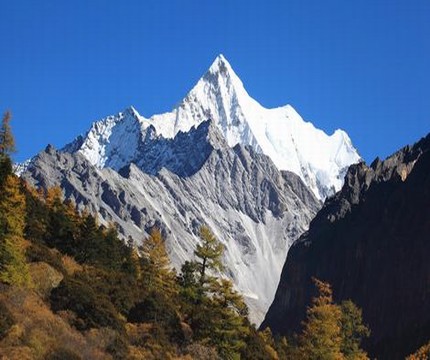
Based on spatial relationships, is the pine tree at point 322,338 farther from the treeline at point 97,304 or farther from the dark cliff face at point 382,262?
the dark cliff face at point 382,262

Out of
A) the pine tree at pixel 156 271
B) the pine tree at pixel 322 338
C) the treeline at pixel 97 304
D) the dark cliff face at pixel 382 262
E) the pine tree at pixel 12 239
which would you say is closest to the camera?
the treeline at pixel 97 304

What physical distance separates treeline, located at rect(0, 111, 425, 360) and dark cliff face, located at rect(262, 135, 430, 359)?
66.4 metres

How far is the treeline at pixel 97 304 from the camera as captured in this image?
34.3 meters

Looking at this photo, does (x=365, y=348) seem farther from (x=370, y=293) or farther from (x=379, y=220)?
(x=379, y=220)

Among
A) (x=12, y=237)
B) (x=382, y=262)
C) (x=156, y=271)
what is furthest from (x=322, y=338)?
(x=382, y=262)

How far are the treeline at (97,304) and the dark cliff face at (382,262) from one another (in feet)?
218

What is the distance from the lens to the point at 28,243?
4650 centimetres

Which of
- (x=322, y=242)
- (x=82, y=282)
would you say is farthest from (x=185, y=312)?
(x=322, y=242)

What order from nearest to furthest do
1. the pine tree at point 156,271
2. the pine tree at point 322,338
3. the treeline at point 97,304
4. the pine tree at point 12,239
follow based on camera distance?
the treeline at point 97,304
the pine tree at point 12,239
the pine tree at point 322,338
the pine tree at point 156,271

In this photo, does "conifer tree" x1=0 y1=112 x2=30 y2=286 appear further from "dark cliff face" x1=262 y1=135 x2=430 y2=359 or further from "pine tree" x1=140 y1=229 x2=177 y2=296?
Result: "dark cliff face" x1=262 y1=135 x2=430 y2=359

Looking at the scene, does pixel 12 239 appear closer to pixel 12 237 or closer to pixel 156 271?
pixel 12 237

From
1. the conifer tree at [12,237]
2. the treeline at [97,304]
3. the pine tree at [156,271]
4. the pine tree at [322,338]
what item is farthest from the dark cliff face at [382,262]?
the conifer tree at [12,237]

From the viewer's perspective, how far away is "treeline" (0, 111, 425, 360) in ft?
112

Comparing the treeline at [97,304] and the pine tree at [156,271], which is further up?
the pine tree at [156,271]
